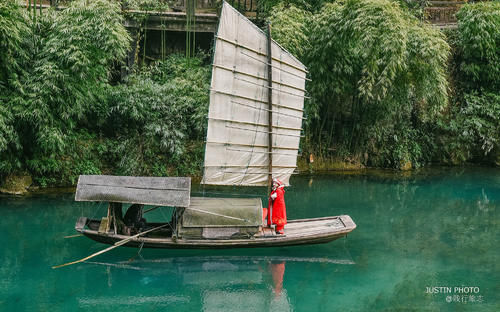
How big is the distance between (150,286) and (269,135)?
120 inches

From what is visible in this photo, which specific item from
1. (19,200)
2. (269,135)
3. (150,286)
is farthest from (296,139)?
(19,200)

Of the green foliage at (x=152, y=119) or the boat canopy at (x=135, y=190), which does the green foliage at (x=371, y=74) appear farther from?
the boat canopy at (x=135, y=190)

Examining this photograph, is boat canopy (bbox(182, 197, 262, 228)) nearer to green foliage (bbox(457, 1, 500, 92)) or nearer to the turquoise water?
the turquoise water

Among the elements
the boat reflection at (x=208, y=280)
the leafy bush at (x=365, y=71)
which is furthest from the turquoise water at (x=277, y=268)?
the leafy bush at (x=365, y=71)

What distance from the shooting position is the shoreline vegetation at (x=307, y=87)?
9898mm

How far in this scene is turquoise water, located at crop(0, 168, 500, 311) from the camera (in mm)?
6008

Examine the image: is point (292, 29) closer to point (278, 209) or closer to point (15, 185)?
point (278, 209)

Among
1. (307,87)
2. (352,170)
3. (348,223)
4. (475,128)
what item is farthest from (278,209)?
(475,128)

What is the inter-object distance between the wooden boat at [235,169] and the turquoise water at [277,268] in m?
0.39

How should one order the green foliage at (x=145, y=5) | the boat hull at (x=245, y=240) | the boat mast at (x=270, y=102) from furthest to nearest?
the green foliage at (x=145, y=5), the boat mast at (x=270, y=102), the boat hull at (x=245, y=240)

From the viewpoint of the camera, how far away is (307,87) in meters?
12.4

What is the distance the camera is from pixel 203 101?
1162 cm

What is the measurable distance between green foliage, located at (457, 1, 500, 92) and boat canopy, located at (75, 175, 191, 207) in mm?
10915

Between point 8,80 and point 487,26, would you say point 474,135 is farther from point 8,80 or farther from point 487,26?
point 8,80
